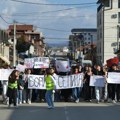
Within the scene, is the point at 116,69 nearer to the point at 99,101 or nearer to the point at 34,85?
the point at 99,101

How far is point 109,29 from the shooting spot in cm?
10231

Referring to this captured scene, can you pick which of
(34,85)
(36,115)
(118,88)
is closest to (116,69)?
(118,88)

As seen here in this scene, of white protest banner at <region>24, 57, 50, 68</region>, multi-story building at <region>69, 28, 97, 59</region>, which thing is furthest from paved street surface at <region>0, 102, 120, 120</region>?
multi-story building at <region>69, 28, 97, 59</region>

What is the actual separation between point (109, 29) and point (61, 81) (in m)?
81.1

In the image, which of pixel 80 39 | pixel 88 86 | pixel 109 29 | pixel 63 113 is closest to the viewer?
pixel 63 113

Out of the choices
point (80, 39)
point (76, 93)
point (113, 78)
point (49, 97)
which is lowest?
point (76, 93)

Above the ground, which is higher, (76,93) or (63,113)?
(76,93)

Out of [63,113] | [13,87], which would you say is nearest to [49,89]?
[13,87]

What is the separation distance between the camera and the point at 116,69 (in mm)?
22078

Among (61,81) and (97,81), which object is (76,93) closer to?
(61,81)

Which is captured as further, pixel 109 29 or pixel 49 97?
pixel 109 29

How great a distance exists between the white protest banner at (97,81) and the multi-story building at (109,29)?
76858 mm

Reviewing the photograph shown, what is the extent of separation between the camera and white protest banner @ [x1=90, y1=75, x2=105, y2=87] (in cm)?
2181

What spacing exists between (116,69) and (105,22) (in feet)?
268
